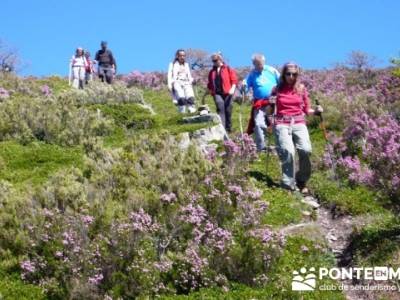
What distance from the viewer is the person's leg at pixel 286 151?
488 inches

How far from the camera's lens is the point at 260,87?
15039mm

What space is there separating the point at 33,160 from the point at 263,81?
5070 millimetres

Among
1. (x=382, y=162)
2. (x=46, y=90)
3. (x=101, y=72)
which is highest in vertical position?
(x=101, y=72)

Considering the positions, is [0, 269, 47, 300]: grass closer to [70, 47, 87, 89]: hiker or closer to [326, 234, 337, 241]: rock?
[326, 234, 337, 241]: rock

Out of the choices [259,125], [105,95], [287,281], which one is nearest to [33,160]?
[259,125]

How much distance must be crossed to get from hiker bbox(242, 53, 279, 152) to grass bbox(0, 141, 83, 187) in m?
3.76

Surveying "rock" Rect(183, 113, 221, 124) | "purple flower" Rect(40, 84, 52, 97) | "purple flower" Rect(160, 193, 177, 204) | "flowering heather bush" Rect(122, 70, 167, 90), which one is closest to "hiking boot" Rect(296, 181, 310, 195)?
"purple flower" Rect(160, 193, 177, 204)

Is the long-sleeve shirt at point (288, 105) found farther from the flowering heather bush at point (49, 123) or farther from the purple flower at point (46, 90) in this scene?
the purple flower at point (46, 90)

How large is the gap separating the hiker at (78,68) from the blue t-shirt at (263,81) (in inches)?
611

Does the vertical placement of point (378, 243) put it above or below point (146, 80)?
below

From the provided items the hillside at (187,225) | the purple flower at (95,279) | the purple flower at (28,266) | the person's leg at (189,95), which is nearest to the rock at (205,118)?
the person's leg at (189,95)

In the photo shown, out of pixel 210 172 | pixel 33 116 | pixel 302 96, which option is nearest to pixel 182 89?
pixel 33 116

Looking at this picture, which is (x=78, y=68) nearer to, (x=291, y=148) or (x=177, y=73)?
(x=177, y=73)

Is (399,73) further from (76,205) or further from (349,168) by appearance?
(76,205)
